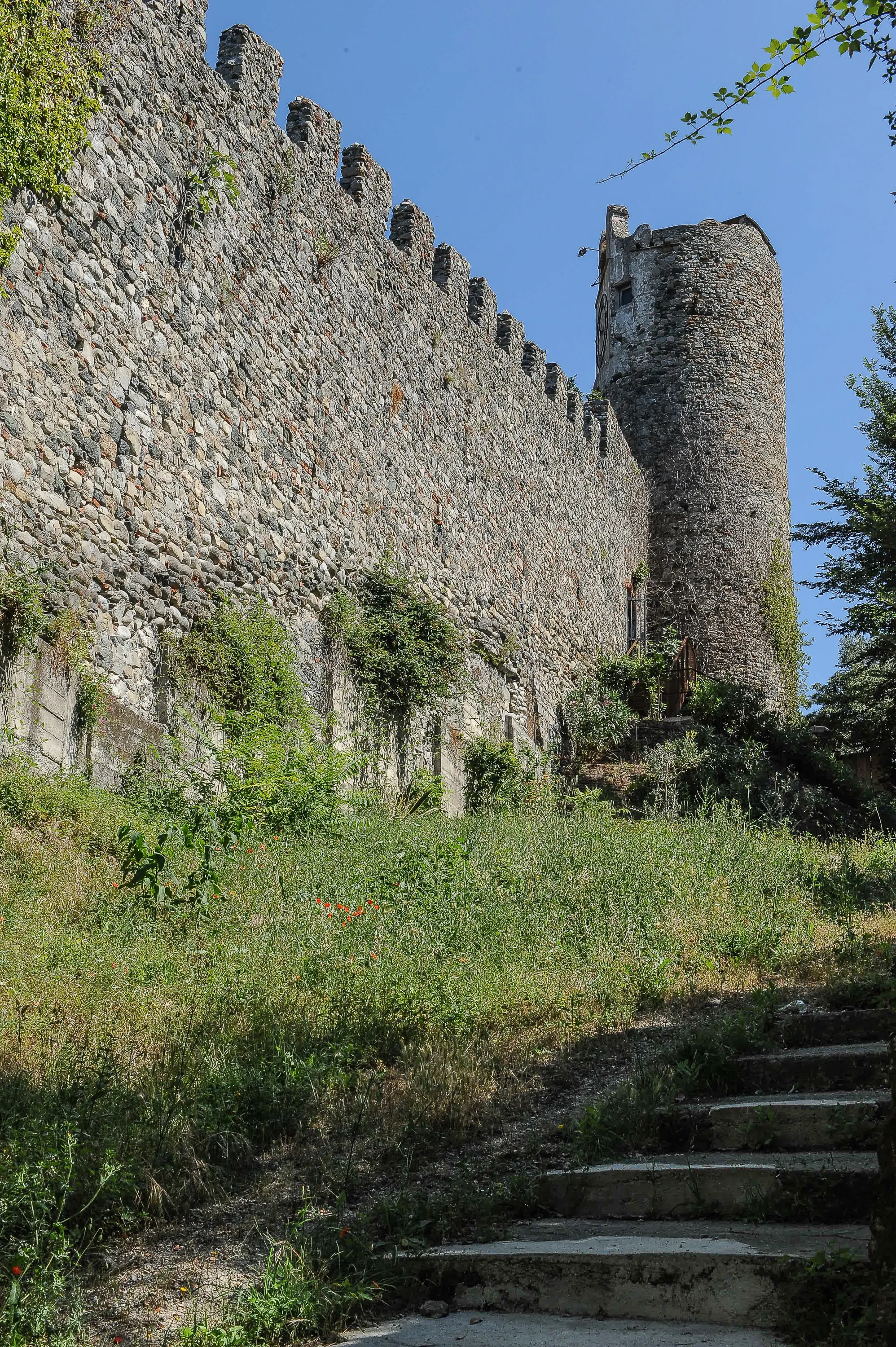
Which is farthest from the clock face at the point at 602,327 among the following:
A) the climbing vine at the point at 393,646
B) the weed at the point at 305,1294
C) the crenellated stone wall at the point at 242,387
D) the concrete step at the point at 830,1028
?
the weed at the point at 305,1294

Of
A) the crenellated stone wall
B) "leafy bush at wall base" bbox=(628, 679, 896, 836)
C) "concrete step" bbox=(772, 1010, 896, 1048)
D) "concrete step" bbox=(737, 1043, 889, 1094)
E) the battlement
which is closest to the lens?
"concrete step" bbox=(737, 1043, 889, 1094)

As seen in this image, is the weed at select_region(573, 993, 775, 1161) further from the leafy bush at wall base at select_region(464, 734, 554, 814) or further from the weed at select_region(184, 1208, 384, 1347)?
the leafy bush at wall base at select_region(464, 734, 554, 814)

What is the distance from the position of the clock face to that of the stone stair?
21.6m

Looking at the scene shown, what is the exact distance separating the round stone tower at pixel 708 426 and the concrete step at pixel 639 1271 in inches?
749

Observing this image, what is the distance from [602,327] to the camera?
2417 cm

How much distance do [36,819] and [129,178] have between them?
482 cm

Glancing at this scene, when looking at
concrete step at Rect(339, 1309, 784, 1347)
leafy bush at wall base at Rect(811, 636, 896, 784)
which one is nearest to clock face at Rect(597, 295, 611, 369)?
leafy bush at wall base at Rect(811, 636, 896, 784)

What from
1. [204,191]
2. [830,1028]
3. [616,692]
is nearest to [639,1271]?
[830,1028]

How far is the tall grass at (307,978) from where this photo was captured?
3.56 metres

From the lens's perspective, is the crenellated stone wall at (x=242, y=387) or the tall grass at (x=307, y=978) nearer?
the tall grass at (x=307, y=978)

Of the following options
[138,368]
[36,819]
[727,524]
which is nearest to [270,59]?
[138,368]

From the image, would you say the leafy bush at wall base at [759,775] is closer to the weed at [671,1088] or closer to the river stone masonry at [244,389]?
the river stone masonry at [244,389]

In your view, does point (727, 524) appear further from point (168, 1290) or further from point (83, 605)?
point (168, 1290)

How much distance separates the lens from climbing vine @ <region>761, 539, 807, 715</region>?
72.9 ft
